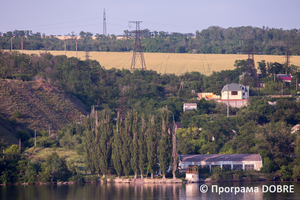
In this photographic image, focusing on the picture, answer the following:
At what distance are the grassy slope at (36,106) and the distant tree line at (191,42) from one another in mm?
61537

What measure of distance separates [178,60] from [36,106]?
71.9 metres

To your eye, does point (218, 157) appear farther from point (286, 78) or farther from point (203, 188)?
point (286, 78)

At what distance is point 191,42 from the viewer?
17700 cm

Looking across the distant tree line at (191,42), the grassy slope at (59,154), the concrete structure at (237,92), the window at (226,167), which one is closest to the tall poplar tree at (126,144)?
the grassy slope at (59,154)

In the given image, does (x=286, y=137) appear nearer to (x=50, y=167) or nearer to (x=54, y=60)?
(x=50, y=167)

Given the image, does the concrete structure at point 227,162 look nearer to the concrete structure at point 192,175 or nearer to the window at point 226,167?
the window at point 226,167

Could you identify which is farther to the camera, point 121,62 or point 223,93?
point 121,62

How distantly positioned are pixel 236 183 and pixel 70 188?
60.6 feet

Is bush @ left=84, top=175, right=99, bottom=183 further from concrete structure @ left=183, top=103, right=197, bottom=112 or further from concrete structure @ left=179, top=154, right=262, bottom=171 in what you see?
concrete structure @ left=183, top=103, right=197, bottom=112

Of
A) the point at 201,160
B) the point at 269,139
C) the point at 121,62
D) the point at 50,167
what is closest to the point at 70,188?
the point at 50,167

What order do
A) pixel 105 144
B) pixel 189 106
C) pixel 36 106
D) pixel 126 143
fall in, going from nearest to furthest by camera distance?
pixel 126 143 < pixel 105 144 < pixel 36 106 < pixel 189 106

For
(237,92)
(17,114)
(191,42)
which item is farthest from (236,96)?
(191,42)

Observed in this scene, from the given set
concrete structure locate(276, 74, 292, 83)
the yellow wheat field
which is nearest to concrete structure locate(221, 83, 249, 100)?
concrete structure locate(276, 74, 292, 83)

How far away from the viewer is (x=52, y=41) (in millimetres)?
174000
